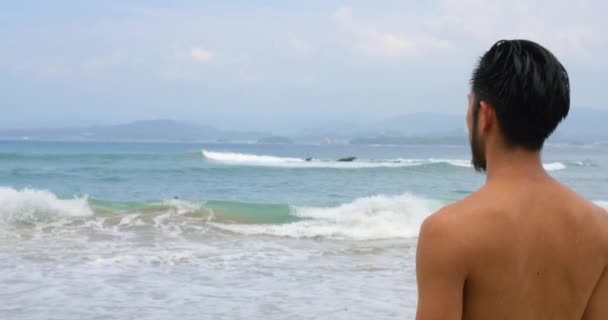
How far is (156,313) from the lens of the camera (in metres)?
7.34

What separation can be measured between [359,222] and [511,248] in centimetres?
1499

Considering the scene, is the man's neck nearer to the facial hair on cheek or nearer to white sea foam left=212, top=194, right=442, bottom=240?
the facial hair on cheek

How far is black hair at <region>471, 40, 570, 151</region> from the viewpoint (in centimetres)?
148

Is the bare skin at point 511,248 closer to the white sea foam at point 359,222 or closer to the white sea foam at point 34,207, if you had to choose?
the white sea foam at point 359,222

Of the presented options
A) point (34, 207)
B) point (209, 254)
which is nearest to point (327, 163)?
point (34, 207)

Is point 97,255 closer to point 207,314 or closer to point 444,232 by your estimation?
point 207,314

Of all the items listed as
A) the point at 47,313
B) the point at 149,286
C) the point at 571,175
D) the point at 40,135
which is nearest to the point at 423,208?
the point at 149,286

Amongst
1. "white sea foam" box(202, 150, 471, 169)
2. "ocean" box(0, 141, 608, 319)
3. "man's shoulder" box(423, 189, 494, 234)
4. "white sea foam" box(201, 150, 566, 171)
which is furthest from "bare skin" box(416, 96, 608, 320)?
"white sea foam" box(202, 150, 471, 169)

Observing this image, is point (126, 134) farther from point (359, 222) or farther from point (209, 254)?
point (209, 254)

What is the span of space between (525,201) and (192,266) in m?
8.84

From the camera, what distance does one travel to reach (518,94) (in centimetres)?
148

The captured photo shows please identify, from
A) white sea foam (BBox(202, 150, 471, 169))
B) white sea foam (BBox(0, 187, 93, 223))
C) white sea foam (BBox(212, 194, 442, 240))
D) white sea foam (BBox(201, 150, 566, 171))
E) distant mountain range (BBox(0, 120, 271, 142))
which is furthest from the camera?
distant mountain range (BBox(0, 120, 271, 142))

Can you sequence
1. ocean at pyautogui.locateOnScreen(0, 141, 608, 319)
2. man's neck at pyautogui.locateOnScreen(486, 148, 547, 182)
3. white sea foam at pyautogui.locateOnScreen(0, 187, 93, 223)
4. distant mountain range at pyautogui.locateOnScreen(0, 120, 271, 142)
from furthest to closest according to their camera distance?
distant mountain range at pyautogui.locateOnScreen(0, 120, 271, 142) < white sea foam at pyautogui.locateOnScreen(0, 187, 93, 223) < ocean at pyautogui.locateOnScreen(0, 141, 608, 319) < man's neck at pyautogui.locateOnScreen(486, 148, 547, 182)

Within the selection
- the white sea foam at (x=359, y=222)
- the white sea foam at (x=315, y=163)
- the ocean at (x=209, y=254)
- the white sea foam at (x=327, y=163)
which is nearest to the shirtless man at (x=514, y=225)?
the ocean at (x=209, y=254)
